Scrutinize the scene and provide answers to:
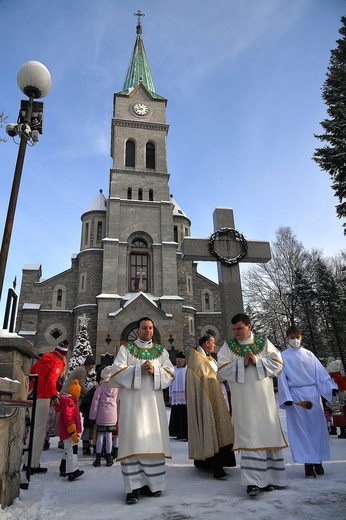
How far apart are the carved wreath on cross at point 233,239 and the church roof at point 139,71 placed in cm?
3129

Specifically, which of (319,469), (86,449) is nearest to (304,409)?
(319,469)

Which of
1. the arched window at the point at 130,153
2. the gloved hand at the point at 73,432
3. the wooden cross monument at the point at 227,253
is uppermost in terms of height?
the arched window at the point at 130,153

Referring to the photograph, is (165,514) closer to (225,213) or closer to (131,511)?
(131,511)

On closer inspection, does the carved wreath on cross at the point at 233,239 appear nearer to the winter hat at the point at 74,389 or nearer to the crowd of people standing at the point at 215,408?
the crowd of people standing at the point at 215,408

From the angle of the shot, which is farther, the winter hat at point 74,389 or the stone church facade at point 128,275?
the stone church facade at point 128,275

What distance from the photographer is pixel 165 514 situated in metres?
3.27

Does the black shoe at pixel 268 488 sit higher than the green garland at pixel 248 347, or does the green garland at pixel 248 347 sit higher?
the green garland at pixel 248 347

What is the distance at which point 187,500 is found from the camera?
3686mm

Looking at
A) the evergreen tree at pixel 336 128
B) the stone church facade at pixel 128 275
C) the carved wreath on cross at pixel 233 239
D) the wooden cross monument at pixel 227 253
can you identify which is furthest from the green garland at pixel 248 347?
the stone church facade at pixel 128 275

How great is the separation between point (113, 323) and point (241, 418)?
21313mm

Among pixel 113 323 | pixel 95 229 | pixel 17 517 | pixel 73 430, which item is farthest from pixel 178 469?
pixel 95 229

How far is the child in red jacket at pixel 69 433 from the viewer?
5.12 m

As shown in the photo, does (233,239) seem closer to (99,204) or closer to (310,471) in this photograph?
(310,471)

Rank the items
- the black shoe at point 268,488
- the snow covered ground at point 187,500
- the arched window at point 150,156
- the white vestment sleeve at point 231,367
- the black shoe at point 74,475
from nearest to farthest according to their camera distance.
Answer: the snow covered ground at point 187,500, the black shoe at point 268,488, the white vestment sleeve at point 231,367, the black shoe at point 74,475, the arched window at point 150,156
